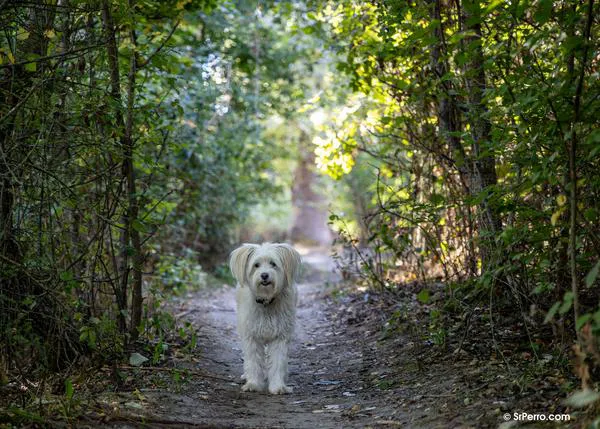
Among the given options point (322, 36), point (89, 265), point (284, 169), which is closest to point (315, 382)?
point (89, 265)

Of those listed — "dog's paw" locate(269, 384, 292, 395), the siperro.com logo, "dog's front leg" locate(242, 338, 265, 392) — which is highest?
the siperro.com logo

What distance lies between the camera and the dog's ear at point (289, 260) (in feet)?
20.5

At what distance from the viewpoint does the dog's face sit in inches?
236

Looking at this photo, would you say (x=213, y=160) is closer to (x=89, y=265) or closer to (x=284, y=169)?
(x=89, y=265)

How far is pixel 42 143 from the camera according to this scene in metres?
4.68

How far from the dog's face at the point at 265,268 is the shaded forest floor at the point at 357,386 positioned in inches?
35.1

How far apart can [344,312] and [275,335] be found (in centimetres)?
383

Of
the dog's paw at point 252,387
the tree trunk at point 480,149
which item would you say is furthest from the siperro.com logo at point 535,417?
the dog's paw at point 252,387

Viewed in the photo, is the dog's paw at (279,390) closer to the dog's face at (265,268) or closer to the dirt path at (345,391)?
the dirt path at (345,391)

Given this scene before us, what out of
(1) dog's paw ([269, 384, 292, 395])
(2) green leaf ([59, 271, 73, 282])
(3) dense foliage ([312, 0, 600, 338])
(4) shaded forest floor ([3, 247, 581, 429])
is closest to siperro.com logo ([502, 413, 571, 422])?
(4) shaded forest floor ([3, 247, 581, 429])

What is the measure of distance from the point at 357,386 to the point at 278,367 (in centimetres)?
74

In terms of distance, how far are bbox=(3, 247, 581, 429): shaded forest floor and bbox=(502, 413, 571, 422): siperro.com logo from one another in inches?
2.5

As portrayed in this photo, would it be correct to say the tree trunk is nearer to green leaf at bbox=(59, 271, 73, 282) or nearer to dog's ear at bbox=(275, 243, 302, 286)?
dog's ear at bbox=(275, 243, 302, 286)

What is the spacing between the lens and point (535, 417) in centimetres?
388
